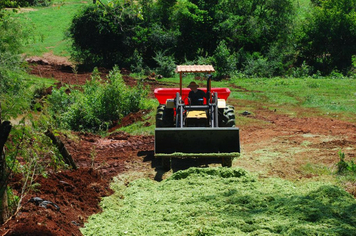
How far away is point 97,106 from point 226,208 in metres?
10.2

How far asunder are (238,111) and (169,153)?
333 inches

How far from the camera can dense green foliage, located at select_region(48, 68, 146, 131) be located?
15898 millimetres

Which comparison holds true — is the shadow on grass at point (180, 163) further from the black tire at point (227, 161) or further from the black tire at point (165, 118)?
the black tire at point (165, 118)

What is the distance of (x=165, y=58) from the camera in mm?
31984

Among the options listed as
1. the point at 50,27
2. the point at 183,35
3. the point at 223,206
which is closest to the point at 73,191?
the point at 223,206

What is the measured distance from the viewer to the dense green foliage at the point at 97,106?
15.9 metres

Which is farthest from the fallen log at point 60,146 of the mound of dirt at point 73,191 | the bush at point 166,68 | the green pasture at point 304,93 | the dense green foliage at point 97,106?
the bush at point 166,68

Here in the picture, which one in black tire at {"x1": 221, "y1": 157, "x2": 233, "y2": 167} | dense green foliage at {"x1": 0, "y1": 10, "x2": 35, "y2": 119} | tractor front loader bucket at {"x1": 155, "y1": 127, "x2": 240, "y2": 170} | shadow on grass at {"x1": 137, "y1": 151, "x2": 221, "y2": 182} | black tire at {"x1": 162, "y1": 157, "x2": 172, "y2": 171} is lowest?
shadow on grass at {"x1": 137, "y1": 151, "x2": 221, "y2": 182}

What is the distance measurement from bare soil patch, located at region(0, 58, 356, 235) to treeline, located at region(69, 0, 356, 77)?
15492 mm

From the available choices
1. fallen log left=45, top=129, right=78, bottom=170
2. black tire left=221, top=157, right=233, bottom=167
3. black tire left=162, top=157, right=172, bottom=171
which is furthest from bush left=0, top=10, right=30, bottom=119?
black tire left=221, top=157, right=233, bottom=167

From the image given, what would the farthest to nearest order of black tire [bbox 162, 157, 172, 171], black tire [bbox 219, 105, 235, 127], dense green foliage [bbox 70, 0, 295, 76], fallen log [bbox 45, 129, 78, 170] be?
dense green foliage [bbox 70, 0, 295, 76], black tire [bbox 219, 105, 235, 127], black tire [bbox 162, 157, 172, 171], fallen log [bbox 45, 129, 78, 170]

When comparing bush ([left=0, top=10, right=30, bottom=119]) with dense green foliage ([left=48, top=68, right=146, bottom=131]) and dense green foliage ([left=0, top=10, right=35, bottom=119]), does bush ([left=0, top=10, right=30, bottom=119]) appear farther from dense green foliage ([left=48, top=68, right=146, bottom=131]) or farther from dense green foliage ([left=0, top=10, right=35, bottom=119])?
dense green foliage ([left=48, top=68, right=146, bottom=131])

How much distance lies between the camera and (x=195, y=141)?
32.4 feet

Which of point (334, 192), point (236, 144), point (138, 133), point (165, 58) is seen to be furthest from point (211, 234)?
point (165, 58)
